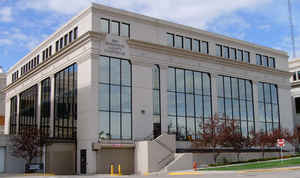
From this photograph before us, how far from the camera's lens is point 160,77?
47031mm

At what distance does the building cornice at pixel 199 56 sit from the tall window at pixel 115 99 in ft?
8.66

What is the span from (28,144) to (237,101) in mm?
27844

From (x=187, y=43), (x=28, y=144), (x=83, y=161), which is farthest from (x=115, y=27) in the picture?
(x=28, y=144)

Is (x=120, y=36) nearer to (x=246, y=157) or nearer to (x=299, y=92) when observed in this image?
(x=246, y=157)

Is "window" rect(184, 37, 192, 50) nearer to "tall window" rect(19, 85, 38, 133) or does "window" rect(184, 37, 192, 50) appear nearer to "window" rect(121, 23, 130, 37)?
"window" rect(121, 23, 130, 37)

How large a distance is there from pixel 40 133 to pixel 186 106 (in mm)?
17302

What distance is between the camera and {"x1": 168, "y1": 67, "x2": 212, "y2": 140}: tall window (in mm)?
47719

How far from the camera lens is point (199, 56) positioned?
50.8 metres

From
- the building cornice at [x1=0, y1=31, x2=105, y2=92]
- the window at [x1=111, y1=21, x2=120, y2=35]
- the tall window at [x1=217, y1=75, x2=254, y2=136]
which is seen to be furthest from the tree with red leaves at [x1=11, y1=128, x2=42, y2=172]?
the tall window at [x1=217, y1=75, x2=254, y2=136]

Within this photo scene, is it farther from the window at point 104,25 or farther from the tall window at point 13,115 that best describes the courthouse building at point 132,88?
the tall window at point 13,115

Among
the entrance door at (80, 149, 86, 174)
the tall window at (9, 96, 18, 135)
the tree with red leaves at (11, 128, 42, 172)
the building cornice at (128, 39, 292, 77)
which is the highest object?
the building cornice at (128, 39, 292, 77)

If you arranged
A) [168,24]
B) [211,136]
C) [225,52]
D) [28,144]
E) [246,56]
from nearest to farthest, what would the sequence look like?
1. [28,144]
2. [211,136]
3. [168,24]
4. [225,52]
5. [246,56]

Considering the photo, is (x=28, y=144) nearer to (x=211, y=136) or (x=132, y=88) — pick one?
(x=132, y=88)

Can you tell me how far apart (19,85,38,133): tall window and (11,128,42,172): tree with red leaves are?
11023 mm
